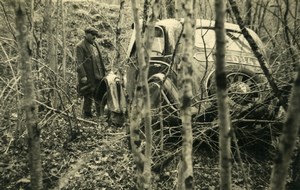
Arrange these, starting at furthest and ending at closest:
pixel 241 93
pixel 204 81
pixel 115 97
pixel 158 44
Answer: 1. pixel 115 97
2. pixel 158 44
3. pixel 204 81
4. pixel 241 93

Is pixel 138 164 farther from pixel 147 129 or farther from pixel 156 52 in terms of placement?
pixel 156 52

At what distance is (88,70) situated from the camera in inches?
351

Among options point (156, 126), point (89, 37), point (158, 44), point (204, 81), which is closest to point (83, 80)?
point (89, 37)

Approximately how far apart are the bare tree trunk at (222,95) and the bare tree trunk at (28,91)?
6.02ft

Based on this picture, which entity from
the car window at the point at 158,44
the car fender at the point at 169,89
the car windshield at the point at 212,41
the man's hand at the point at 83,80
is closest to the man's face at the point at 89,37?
the man's hand at the point at 83,80

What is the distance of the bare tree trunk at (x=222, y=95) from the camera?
2668mm

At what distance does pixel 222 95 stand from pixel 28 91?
6.53ft

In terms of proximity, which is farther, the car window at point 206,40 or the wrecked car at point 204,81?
the car window at point 206,40

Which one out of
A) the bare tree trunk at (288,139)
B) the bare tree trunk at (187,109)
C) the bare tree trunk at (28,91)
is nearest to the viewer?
the bare tree trunk at (288,139)

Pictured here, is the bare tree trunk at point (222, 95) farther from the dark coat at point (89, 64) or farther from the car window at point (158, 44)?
the dark coat at point (89, 64)

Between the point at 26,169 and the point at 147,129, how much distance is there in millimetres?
3161

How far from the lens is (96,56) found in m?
9.01

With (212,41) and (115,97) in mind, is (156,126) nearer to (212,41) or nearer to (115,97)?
(115,97)

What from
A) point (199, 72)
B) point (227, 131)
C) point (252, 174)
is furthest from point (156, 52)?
point (227, 131)
